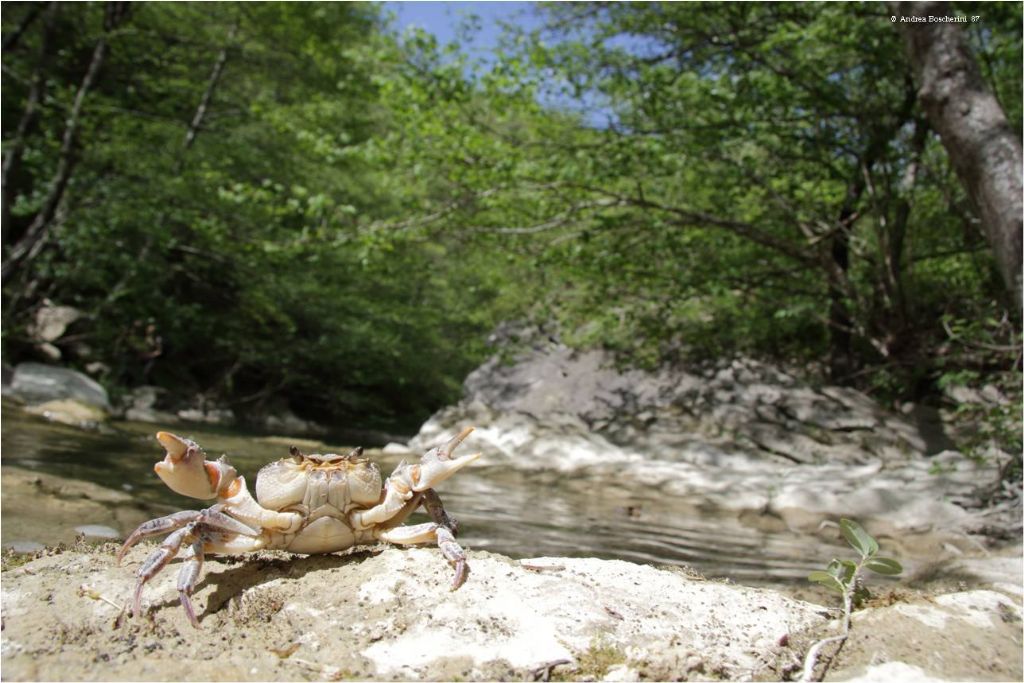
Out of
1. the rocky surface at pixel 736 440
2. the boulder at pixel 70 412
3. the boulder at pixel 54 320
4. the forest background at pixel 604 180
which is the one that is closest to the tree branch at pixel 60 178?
the forest background at pixel 604 180

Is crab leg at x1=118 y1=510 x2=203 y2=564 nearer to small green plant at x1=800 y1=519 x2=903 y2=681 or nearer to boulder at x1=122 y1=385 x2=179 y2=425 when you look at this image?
small green plant at x1=800 y1=519 x2=903 y2=681

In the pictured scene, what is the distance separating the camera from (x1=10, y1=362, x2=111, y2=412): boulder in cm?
1227

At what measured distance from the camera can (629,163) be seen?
31.1 feet

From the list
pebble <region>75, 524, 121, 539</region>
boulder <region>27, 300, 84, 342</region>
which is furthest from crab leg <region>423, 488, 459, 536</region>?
boulder <region>27, 300, 84, 342</region>

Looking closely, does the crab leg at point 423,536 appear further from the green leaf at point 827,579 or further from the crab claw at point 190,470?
the green leaf at point 827,579

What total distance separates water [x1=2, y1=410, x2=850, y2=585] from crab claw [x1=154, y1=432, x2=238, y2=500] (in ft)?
8.01

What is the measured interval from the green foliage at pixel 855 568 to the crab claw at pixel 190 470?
6.64 ft

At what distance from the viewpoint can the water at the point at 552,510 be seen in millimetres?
5238

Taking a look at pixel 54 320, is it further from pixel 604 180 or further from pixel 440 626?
pixel 440 626

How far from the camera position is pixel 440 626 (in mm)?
2225

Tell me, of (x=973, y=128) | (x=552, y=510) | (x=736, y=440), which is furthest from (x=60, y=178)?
(x=973, y=128)

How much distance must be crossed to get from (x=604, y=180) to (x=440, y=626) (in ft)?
25.7

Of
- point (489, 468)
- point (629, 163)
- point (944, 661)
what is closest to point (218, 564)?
point (944, 661)

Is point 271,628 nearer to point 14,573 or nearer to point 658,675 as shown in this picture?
point 14,573
